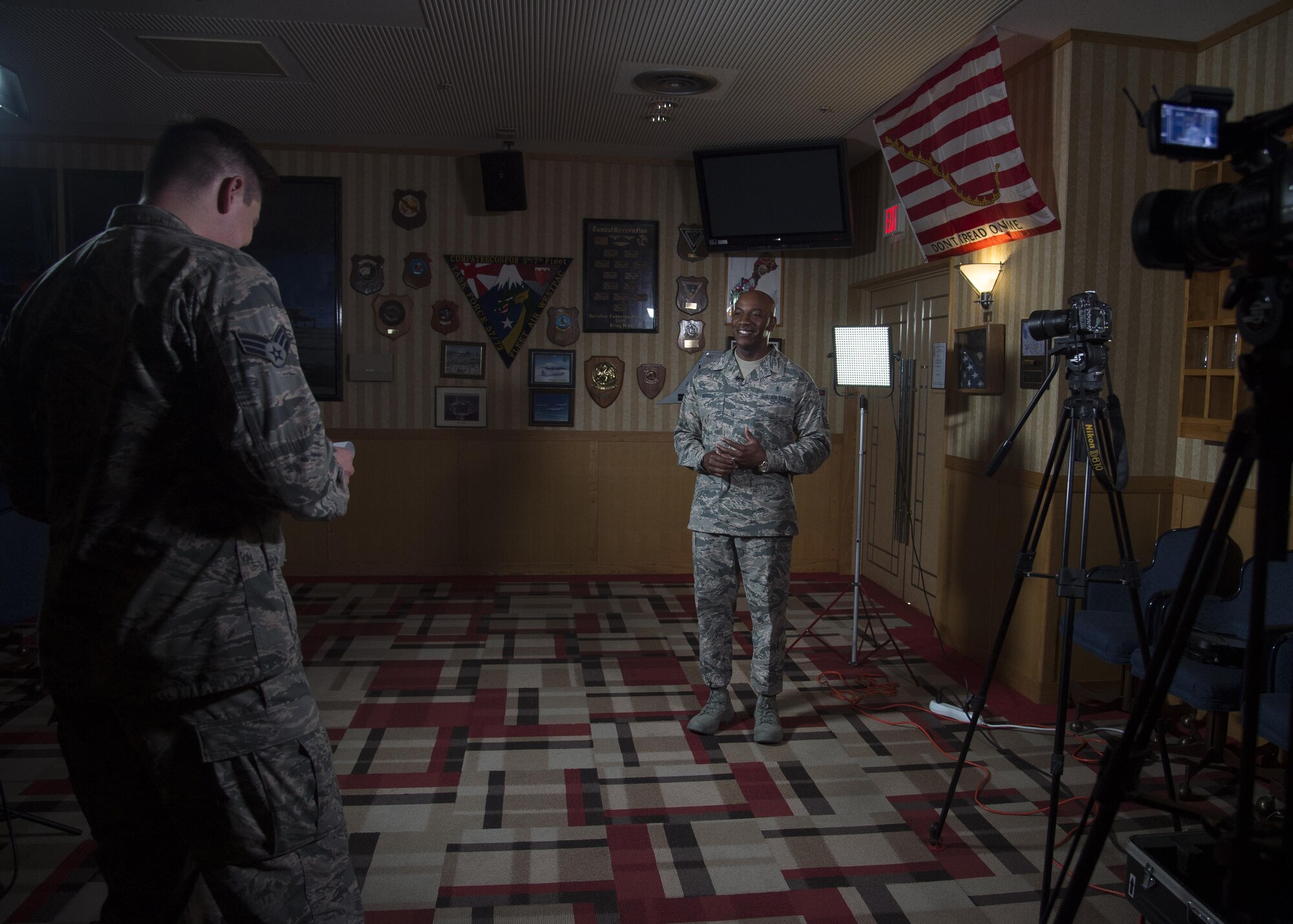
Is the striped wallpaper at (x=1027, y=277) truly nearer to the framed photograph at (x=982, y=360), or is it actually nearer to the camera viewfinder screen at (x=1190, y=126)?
the framed photograph at (x=982, y=360)

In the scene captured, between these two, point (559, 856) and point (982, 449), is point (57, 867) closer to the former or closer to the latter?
point (559, 856)

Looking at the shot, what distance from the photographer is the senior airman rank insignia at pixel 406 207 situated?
5633mm

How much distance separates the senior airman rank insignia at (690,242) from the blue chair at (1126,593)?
11.2 ft

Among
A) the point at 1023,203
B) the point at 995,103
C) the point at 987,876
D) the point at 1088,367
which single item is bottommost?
the point at 987,876

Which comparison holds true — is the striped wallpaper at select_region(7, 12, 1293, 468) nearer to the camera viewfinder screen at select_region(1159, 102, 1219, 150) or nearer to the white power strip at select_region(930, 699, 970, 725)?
the white power strip at select_region(930, 699, 970, 725)

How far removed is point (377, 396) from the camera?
5.70m

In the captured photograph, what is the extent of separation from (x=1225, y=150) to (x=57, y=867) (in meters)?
3.04

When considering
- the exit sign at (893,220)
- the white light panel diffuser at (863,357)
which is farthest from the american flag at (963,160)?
the exit sign at (893,220)

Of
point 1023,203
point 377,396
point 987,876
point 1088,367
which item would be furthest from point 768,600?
point 377,396

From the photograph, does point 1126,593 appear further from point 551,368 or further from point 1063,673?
point 551,368

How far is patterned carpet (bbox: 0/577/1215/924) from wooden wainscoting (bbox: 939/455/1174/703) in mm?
187

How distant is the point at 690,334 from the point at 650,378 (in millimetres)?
399

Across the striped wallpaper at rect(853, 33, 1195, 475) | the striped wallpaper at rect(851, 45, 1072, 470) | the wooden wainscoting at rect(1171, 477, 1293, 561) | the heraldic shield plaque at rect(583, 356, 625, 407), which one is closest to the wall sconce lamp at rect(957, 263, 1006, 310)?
the striped wallpaper at rect(851, 45, 1072, 470)

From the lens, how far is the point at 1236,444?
4.05 ft
